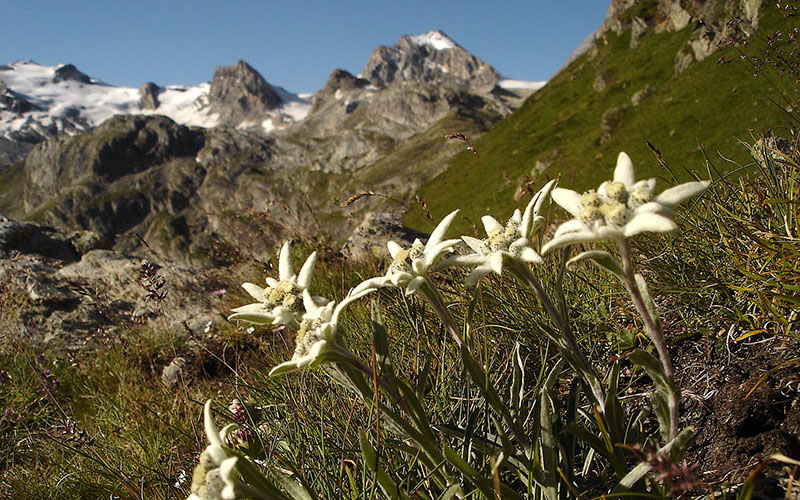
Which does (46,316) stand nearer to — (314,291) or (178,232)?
(314,291)

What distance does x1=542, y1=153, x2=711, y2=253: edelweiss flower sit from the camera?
133 cm

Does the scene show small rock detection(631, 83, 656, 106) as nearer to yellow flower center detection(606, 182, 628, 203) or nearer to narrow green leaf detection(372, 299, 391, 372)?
yellow flower center detection(606, 182, 628, 203)

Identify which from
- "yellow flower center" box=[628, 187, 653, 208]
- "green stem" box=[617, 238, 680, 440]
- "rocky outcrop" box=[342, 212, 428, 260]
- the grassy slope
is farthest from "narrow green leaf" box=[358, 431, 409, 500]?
"rocky outcrop" box=[342, 212, 428, 260]

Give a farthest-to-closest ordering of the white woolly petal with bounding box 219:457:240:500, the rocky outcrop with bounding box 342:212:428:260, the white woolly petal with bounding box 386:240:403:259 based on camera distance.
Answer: the rocky outcrop with bounding box 342:212:428:260 → the white woolly petal with bounding box 386:240:403:259 → the white woolly petal with bounding box 219:457:240:500

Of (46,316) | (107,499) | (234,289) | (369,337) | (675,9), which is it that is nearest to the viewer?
(107,499)

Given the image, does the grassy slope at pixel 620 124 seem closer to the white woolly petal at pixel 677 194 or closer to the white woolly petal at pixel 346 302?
the white woolly petal at pixel 677 194

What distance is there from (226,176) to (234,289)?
193 metres

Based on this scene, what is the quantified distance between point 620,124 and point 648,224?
31.3m

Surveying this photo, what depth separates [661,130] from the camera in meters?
21.8

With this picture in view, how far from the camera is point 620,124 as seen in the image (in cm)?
2825

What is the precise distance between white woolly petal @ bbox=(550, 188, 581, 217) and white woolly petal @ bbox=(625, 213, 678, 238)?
193mm

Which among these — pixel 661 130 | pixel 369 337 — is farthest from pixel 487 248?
pixel 661 130

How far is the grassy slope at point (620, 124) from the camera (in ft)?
54.4

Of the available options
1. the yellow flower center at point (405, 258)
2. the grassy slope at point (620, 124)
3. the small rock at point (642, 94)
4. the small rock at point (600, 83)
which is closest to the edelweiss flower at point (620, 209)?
the yellow flower center at point (405, 258)
